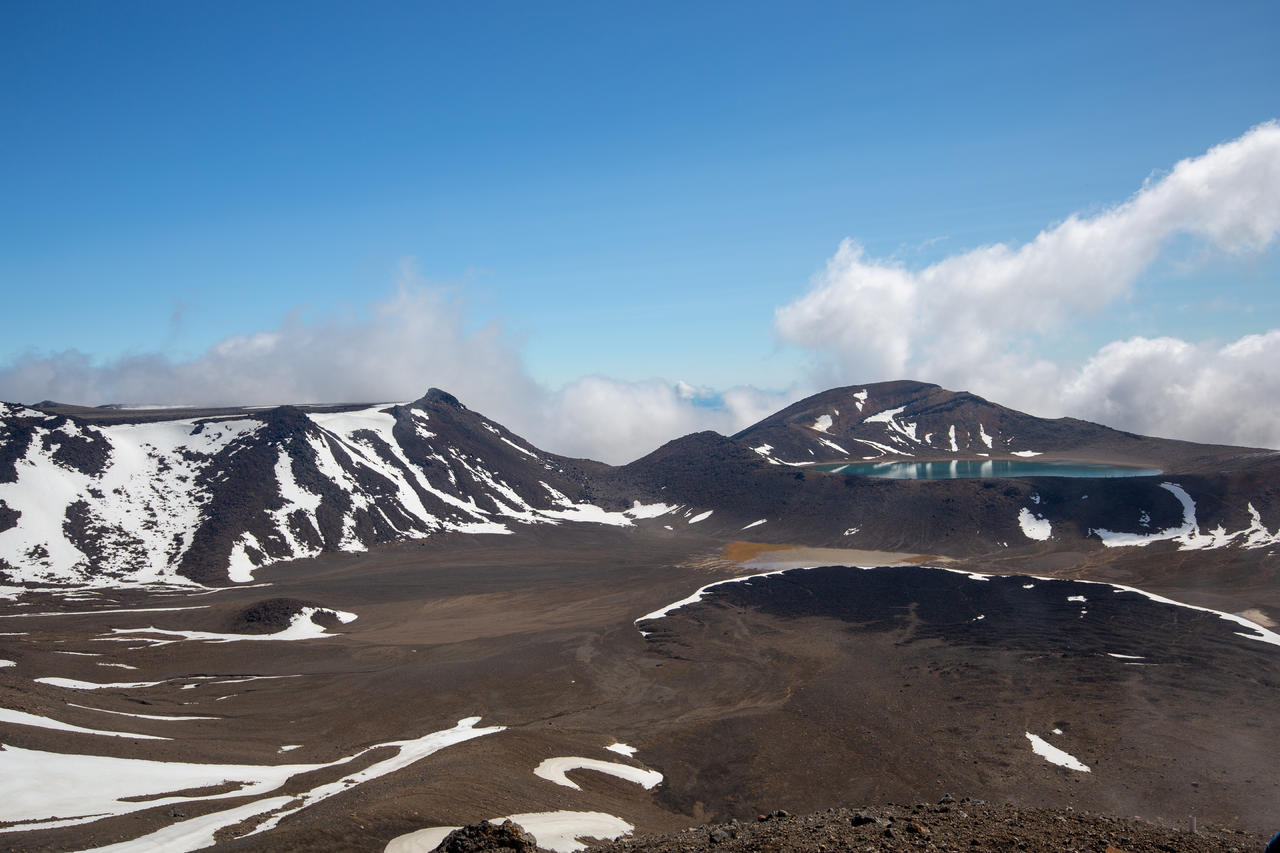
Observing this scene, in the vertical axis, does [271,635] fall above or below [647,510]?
below

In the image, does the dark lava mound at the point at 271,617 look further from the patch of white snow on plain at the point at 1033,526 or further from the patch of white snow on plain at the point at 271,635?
the patch of white snow on plain at the point at 1033,526

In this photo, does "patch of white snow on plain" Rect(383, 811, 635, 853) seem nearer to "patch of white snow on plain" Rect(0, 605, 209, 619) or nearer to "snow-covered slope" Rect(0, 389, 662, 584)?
"patch of white snow on plain" Rect(0, 605, 209, 619)

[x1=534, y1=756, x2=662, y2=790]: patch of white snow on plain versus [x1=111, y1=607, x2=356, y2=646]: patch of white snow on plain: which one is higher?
[x1=111, y1=607, x2=356, y2=646]: patch of white snow on plain

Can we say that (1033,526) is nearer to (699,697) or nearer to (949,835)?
(699,697)

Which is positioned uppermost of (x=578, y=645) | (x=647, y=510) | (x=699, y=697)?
(x=647, y=510)

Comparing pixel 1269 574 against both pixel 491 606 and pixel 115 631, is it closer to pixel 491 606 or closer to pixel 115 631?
pixel 491 606

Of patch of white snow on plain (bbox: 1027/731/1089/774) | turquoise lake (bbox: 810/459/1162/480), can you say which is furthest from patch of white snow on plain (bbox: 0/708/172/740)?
turquoise lake (bbox: 810/459/1162/480)

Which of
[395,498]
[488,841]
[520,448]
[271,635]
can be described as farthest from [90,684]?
[520,448]
